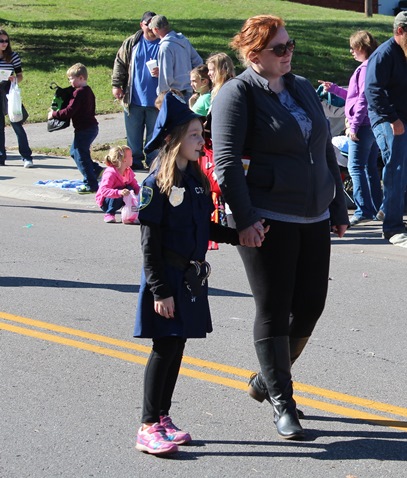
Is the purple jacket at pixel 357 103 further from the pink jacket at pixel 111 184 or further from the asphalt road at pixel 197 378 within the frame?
the pink jacket at pixel 111 184

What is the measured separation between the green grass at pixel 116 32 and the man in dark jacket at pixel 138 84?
5.34 m

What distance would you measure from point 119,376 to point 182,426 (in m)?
0.92

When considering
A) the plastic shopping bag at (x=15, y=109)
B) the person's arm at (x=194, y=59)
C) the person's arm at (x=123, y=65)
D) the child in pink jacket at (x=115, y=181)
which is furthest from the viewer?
the plastic shopping bag at (x=15, y=109)

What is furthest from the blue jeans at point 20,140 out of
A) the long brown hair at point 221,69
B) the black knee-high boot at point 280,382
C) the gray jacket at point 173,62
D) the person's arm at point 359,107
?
the black knee-high boot at point 280,382

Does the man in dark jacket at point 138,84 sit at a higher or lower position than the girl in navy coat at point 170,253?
lower

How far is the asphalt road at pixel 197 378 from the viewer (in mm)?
4930

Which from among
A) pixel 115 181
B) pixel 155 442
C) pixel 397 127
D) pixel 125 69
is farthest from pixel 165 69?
pixel 155 442

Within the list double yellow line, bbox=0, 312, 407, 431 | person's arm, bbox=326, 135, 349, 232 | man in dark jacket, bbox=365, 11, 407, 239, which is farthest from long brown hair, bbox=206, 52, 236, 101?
person's arm, bbox=326, 135, 349, 232

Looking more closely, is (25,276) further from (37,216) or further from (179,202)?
(179,202)

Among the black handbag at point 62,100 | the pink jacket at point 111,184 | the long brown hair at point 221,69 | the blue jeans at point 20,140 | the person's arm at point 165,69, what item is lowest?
the blue jeans at point 20,140

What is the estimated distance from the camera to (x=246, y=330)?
728 cm

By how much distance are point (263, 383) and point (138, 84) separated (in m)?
9.38

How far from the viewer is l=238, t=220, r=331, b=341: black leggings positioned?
509 centimetres

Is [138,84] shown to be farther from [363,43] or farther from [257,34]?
[257,34]
